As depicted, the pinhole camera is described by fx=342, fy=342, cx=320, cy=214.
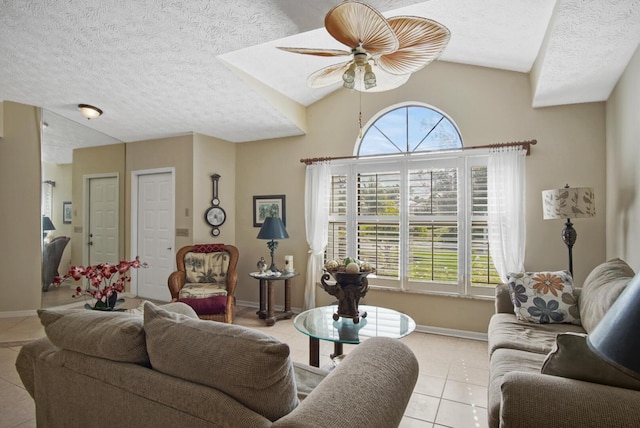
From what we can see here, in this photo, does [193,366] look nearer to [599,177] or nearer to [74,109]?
[599,177]

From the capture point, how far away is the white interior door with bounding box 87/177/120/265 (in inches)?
199

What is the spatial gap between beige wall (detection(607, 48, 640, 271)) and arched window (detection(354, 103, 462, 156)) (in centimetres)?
133

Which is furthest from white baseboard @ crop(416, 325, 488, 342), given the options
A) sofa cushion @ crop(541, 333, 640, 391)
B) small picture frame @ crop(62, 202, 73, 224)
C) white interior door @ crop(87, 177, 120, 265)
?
small picture frame @ crop(62, 202, 73, 224)

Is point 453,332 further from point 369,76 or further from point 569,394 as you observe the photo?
point 369,76

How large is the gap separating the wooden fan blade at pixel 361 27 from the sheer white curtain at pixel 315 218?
8.06ft

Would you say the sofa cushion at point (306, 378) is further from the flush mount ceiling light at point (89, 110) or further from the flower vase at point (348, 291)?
the flush mount ceiling light at point (89, 110)

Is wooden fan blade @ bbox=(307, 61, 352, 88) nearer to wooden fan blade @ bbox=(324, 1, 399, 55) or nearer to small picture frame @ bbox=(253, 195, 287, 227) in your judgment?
wooden fan blade @ bbox=(324, 1, 399, 55)

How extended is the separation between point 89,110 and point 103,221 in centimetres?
185

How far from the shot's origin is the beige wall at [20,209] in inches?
169

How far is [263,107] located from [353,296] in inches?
100

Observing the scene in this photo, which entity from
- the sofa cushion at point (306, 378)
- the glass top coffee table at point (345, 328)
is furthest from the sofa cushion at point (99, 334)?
the glass top coffee table at point (345, 328)

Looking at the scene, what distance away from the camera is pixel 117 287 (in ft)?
7.53

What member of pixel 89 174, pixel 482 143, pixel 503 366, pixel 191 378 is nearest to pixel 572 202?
pixel 482 143

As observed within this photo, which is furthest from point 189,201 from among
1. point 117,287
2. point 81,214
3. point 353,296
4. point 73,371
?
point 73,371
